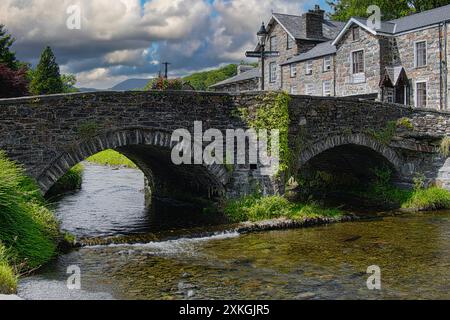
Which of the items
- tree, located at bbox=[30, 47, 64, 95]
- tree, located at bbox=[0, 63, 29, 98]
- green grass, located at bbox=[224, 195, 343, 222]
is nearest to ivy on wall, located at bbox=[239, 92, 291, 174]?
green grass, located at bbox=[224, 195, 343, 222]

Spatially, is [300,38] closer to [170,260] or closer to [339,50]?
[339,50]

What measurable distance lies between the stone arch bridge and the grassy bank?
1313mm

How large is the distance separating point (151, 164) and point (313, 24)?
24278 millimetres

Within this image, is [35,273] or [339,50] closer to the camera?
[35,273]

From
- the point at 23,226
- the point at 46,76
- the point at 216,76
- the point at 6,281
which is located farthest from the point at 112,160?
the point at 216,76

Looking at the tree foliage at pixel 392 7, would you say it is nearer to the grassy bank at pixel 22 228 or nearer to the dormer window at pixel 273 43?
the dormer window at pixel 273 43

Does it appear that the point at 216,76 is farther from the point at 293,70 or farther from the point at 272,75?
the point at 293,70

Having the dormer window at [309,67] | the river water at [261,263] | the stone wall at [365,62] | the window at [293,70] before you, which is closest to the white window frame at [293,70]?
the window at [293,70]

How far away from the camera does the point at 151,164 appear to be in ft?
67.6

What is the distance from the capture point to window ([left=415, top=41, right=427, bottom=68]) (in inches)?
1142

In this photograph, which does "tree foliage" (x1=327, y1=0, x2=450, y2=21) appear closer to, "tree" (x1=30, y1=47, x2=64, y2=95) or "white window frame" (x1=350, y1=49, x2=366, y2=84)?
"white window frame" (x1=350, y1=49, x2=366, y2=84)

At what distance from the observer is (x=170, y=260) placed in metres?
11.1

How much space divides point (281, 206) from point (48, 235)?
7.01 metres

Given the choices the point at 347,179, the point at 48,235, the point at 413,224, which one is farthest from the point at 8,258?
the point at 347,179
